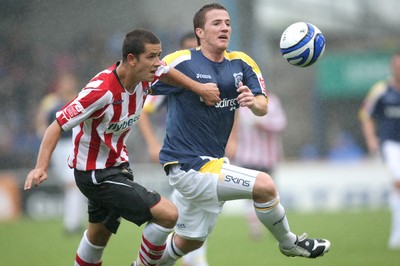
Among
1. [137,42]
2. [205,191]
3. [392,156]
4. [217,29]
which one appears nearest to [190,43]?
[217,29]

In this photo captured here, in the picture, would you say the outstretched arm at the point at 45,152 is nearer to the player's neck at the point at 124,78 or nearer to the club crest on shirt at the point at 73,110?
the club crest on shirt at the point at 73,110

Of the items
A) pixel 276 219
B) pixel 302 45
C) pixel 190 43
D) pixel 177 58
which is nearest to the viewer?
pixel 276 219

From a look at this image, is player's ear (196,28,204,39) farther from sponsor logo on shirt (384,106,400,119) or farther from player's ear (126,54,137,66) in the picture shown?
sponsor logo on shirt (384,106,400,119)

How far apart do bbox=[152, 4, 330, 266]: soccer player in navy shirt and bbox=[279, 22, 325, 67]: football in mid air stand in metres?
0.39

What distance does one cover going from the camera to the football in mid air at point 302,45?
21.8 ft

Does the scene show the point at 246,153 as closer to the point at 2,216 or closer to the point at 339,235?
the point at 339,235

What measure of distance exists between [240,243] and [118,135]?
16.4 feet

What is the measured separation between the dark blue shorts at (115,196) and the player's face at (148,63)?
76cm

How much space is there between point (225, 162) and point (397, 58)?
4.61 meters

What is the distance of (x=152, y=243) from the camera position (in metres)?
6.43

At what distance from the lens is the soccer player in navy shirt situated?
6574mm

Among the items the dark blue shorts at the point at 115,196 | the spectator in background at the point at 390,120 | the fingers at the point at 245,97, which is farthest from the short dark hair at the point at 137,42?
the spectator in background at the point at 390,120

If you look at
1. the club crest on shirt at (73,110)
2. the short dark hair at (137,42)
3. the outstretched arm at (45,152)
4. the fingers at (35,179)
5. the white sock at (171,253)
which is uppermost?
the short dark hair at (137,42)

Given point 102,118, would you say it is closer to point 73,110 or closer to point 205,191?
point 73,110
